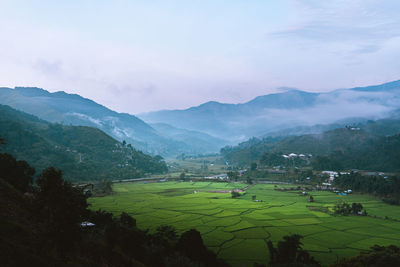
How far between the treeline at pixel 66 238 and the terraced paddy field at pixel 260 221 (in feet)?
24.1

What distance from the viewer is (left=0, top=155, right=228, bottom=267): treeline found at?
1335 centimetres

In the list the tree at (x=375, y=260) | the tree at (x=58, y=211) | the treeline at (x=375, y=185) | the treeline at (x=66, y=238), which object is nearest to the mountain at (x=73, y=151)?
the treeline at (x=66, y=238)

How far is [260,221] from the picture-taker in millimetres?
43312

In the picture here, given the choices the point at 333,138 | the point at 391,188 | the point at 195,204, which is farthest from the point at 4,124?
the point at 333,138

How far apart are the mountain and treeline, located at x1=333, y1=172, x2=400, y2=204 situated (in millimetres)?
68311

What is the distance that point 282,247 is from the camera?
87.4ft

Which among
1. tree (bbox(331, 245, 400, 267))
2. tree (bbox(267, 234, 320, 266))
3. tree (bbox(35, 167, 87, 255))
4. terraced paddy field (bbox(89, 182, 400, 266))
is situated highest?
tree (bbox(35, 167, 87, 255))

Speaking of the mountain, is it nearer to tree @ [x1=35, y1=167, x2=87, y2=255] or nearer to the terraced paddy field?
the terraced paddy field

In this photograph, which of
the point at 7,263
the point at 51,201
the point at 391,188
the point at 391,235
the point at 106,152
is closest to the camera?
the point at 7,263

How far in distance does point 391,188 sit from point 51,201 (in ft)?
242

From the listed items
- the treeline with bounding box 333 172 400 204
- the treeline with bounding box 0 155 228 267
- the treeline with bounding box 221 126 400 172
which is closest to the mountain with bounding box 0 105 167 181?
the treeline with bounding box 221 126 400 172

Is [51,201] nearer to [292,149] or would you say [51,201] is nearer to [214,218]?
[214,218]

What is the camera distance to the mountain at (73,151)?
81188 mm

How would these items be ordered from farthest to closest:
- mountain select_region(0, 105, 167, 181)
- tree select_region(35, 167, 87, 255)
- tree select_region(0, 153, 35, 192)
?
mountain select_region(0, 105, 167, 181) < tree select_region(0, 153, 35, 192) < tree select_region(35, 167, 87, 255)
